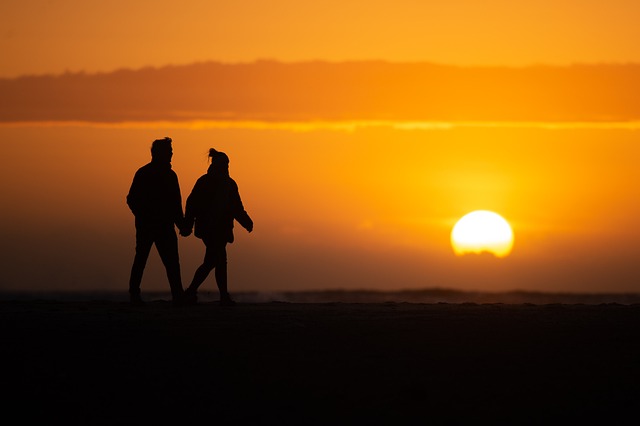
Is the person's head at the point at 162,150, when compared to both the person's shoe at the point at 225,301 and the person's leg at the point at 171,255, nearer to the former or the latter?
the person's leg at the point at 171,255

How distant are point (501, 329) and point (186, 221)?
640 centimetres

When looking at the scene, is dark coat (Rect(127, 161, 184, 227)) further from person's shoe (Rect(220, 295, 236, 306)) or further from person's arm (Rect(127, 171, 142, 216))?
person's shoe (Rect(220, 295, 236, 306))

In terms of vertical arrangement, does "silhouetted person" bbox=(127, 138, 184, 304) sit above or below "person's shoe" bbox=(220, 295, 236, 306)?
above

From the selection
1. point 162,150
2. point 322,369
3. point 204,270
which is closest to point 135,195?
point 162,150

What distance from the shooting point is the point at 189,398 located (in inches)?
517

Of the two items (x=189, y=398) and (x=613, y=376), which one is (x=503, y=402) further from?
(x=189, y=398)

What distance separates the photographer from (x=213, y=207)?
20312 mm

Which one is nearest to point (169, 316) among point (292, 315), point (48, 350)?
point (292, 315)

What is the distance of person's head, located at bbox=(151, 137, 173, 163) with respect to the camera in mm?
19969

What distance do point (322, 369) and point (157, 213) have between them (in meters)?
6.99

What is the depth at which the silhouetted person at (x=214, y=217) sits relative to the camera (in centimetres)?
2025

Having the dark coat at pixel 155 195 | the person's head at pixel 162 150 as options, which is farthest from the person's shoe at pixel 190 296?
the person's head at pixel 162 150

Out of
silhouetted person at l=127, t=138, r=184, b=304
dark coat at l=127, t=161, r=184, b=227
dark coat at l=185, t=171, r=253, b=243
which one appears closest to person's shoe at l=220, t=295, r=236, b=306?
silhouetted person at l=127, t=138, r=184, b=304

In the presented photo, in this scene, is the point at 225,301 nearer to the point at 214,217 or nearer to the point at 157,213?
the point at 214,217
